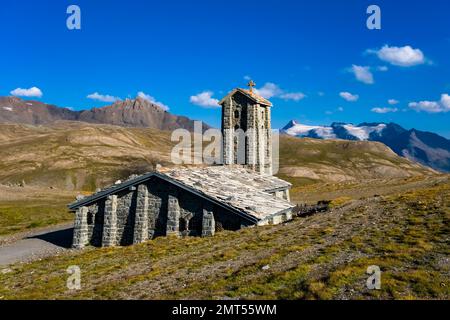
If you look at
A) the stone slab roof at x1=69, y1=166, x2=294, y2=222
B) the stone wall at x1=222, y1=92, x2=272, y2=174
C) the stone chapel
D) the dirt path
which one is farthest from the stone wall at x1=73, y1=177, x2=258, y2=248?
the stone wall at x1=222, y1=92, x2=272, y2=174

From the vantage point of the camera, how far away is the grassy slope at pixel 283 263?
50.4ft

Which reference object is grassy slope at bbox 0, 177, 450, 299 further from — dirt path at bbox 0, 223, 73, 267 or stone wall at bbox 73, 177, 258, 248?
dirt path at bbox 0, 223, 73, 267

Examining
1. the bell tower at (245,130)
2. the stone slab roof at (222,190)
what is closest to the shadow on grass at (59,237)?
the stone slab roof at (222,190)

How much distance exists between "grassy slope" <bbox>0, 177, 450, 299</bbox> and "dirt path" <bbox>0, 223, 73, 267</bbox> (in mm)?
3340

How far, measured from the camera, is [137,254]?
26516 mm

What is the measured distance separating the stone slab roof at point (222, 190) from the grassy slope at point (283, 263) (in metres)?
2.07

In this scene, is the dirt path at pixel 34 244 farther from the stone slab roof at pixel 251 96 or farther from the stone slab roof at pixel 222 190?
the stone slab roof at pixel 251 96

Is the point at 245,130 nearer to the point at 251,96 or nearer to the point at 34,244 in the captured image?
the point at 251,96

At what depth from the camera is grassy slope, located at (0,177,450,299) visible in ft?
50.4

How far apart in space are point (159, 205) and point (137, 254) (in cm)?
596
